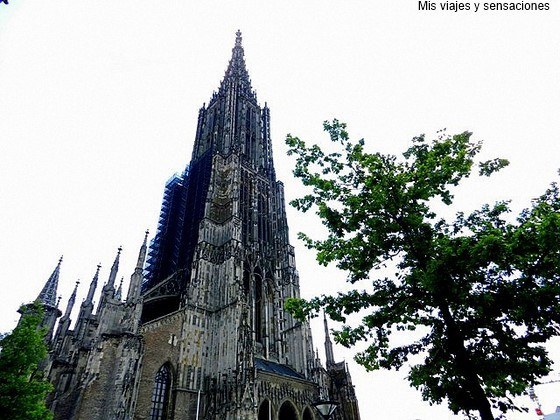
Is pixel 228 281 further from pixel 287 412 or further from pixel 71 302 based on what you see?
pixel 71 302

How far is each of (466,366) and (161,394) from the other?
20.1 meters

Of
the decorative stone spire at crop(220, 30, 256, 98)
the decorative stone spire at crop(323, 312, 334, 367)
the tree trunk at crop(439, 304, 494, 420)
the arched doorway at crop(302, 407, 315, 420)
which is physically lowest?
the tree trunk at crop(439, 304, 494, 420)

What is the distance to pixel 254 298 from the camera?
101 feet

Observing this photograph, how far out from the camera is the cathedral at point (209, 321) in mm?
21094

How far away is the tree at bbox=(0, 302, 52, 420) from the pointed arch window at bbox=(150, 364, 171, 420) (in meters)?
7.69

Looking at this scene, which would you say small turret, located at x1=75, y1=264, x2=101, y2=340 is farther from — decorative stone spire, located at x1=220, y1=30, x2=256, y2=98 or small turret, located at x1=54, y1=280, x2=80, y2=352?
decorative stone spire, located at x1=220, y1=30, x2=256, y2=98

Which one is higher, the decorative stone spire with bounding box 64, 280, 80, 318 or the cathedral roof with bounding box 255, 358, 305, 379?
the decorative stone spire with bounding box 64, 280, 80, 318

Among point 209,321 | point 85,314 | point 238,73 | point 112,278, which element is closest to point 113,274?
point 112,278

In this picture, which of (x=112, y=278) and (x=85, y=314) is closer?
(x=112, y=278)

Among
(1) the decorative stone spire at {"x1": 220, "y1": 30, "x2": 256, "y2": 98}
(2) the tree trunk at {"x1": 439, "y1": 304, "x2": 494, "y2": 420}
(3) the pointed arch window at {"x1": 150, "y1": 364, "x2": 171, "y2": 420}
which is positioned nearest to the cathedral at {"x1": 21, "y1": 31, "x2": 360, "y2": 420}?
(3) the pointed arch window at {"x1": 150, "y1": 364, "x2": 171, "y2": 420}

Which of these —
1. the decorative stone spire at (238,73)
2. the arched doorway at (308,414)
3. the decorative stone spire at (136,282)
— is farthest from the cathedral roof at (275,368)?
the decorative stone spire at (238,73)

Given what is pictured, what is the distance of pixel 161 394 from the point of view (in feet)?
72.5

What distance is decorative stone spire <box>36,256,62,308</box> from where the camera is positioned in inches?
1117

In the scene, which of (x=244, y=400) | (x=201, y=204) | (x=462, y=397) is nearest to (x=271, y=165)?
(x=201, y=204)
